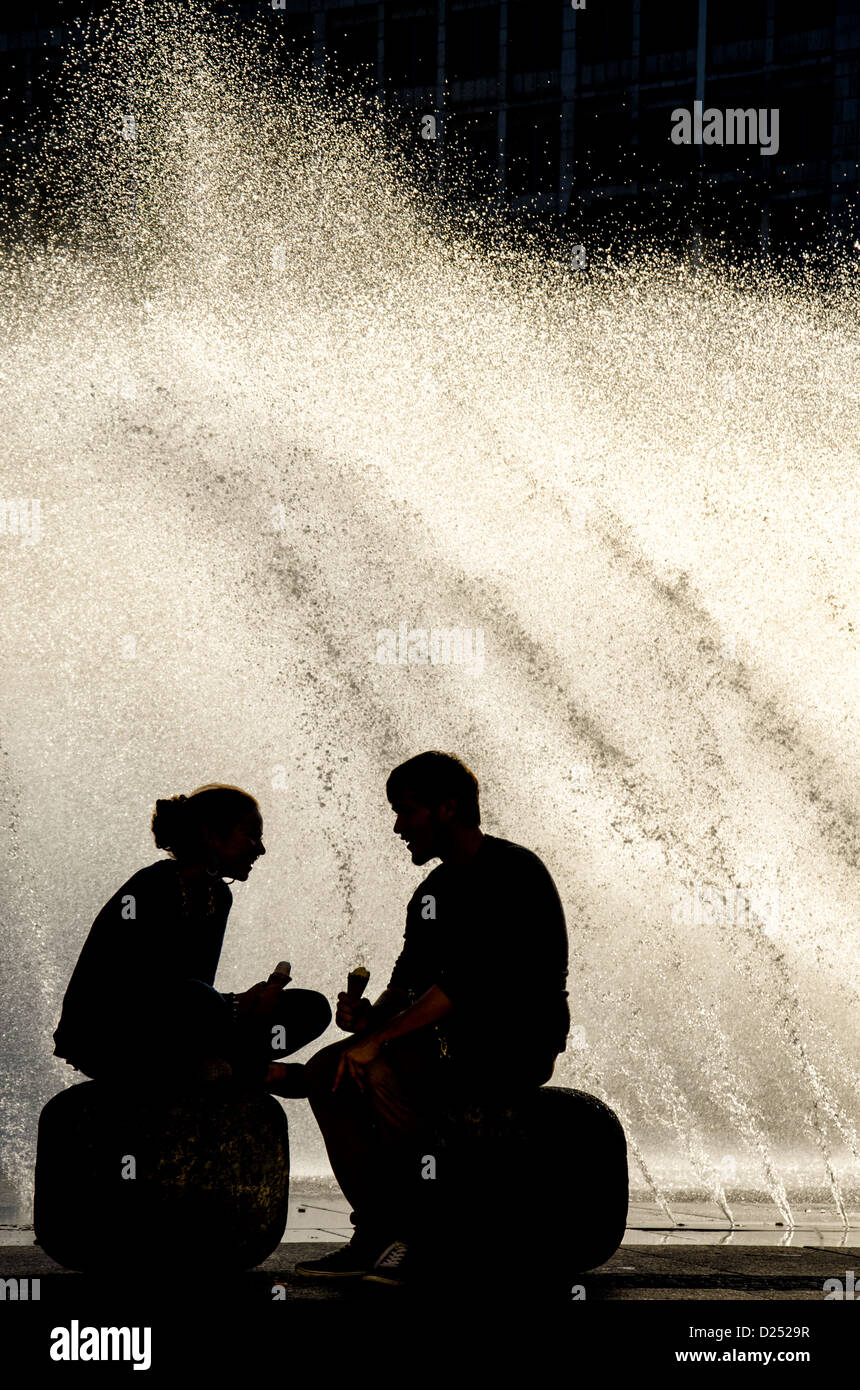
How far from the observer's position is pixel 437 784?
15.5 feet

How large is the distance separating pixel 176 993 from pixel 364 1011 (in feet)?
1.80

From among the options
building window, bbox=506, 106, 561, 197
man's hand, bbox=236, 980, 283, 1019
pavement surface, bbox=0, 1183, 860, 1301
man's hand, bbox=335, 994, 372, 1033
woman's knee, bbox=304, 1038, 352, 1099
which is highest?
building window, bbox=506, 106, 561, 197

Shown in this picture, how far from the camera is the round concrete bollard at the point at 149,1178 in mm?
4422

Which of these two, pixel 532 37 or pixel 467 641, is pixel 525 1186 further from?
pixel 532 37

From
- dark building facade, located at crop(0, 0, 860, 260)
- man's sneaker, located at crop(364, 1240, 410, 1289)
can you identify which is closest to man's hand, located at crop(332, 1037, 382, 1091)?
man's sneaker, located at crop(364, 1240, 410, 1289)

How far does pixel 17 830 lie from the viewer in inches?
414

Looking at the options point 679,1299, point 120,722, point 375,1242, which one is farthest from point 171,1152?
point 120,722

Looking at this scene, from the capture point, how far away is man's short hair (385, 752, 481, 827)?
4707 millimetres

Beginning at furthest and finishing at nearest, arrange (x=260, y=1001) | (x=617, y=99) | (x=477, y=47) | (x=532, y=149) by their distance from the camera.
Answer: 1. (x=477, y=47)
2. (x=532, y=149)
3. (x=617, y=99)
4. (x=260, y=1001)

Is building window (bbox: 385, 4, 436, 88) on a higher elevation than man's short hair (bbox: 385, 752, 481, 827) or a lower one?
higher

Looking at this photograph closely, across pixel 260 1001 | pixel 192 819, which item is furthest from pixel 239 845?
pixel 260 1001

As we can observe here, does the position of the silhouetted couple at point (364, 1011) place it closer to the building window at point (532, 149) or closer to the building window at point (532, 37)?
the building window at point (532, 149)

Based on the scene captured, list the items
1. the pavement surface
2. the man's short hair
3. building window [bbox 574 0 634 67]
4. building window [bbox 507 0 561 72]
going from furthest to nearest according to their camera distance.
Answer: building window [bbox 507 0 561 72], building window [bbox 574 0 634 67], the man's short hair, the pavement surface

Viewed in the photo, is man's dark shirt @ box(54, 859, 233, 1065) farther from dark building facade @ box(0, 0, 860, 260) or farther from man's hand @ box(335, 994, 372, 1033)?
dark building facade @ box(0, 0, 860, 260)
